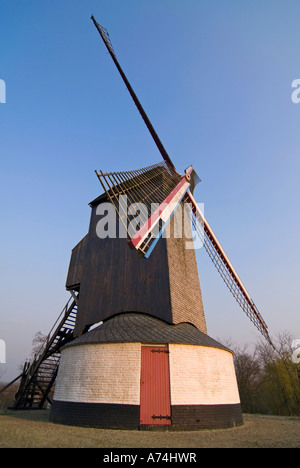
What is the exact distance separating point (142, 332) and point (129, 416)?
3.02 meters

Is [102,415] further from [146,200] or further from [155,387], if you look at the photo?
[146,200]

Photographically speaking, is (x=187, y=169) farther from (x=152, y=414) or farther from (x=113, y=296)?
(x=152, y=414)

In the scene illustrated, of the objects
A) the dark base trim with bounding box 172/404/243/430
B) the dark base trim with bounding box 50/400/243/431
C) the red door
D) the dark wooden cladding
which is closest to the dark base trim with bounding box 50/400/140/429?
the dark base trim with bounding box 50/400/243/431

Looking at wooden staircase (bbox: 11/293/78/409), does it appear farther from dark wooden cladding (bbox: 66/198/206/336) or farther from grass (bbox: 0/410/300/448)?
grass (bbox: 0/410/300/448)

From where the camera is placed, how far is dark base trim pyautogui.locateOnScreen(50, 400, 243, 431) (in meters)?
9.26

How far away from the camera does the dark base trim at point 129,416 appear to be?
30.4 feet

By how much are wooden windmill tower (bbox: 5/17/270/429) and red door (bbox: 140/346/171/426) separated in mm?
34

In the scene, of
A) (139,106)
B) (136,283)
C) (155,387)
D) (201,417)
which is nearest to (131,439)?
(155,387)

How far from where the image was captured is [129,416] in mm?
9281

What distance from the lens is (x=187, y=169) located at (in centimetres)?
2050

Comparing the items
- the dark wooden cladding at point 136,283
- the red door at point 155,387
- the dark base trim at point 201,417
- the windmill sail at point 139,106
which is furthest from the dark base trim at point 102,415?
the windmill sail at point 139,106

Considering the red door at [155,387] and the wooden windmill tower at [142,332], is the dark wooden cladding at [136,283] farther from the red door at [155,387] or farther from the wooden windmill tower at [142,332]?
the red door at [155,387]

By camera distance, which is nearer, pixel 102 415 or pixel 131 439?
pixel 131 439
